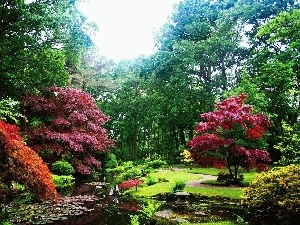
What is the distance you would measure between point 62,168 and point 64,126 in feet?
8.84

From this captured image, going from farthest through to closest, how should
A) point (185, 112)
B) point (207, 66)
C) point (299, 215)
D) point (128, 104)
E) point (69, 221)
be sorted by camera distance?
point (128, 104)
point (185, 112)
point (207, 66)
point (69, 221)
point (299, 215)

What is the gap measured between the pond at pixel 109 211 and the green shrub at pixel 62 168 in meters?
6.83

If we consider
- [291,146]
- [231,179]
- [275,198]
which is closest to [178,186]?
[231,179]

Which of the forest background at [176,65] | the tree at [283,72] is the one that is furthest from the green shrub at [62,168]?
the tree at [283,72]

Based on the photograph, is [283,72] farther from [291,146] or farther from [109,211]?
[109,211]

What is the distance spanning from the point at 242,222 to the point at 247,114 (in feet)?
23.0

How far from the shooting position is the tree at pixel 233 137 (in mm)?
13898

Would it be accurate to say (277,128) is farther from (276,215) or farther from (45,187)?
(45,187)

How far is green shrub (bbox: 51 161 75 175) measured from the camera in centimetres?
1861

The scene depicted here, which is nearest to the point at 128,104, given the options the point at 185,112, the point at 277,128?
the point at 185,112

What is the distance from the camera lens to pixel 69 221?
850cm

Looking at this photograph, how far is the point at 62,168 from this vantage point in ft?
61.5

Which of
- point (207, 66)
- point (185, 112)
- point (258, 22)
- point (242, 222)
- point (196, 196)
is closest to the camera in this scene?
point (242, 222)

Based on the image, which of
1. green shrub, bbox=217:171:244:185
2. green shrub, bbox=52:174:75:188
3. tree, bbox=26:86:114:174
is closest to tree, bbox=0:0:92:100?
tree, bbox=26:86:114:174
